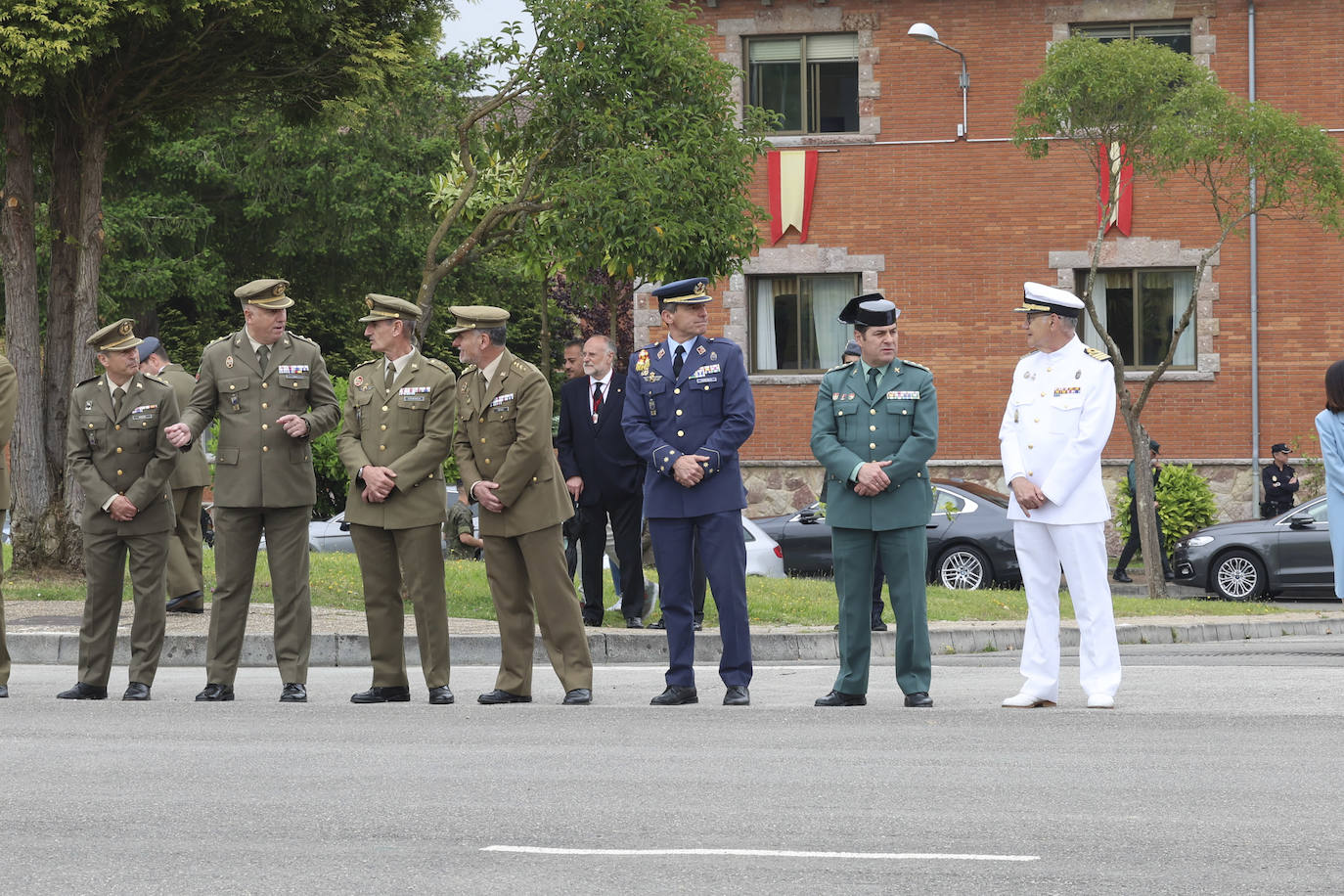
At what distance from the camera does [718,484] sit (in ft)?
30.5

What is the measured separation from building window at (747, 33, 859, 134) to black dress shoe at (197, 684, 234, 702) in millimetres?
19934

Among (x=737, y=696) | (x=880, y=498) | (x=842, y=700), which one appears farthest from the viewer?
(x=737, y=696)

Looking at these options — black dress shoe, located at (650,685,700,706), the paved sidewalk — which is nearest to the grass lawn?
the paved sidewalk

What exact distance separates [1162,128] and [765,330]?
9.61 metres

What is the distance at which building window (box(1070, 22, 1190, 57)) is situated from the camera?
27578mm

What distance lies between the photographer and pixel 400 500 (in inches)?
381

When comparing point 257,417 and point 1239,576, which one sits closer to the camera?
point 257,417

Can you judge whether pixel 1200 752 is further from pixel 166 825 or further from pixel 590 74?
pixel 590 74

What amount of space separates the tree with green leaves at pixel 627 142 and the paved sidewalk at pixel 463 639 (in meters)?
4.23

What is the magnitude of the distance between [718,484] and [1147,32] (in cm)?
2081

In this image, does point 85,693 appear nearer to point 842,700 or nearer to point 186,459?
point 842,700

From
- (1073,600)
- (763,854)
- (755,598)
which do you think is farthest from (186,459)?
(763,854)

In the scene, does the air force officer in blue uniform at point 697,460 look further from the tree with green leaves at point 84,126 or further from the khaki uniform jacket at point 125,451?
the tree with green leaves at point 84,126

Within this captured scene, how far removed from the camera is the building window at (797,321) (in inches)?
1123
